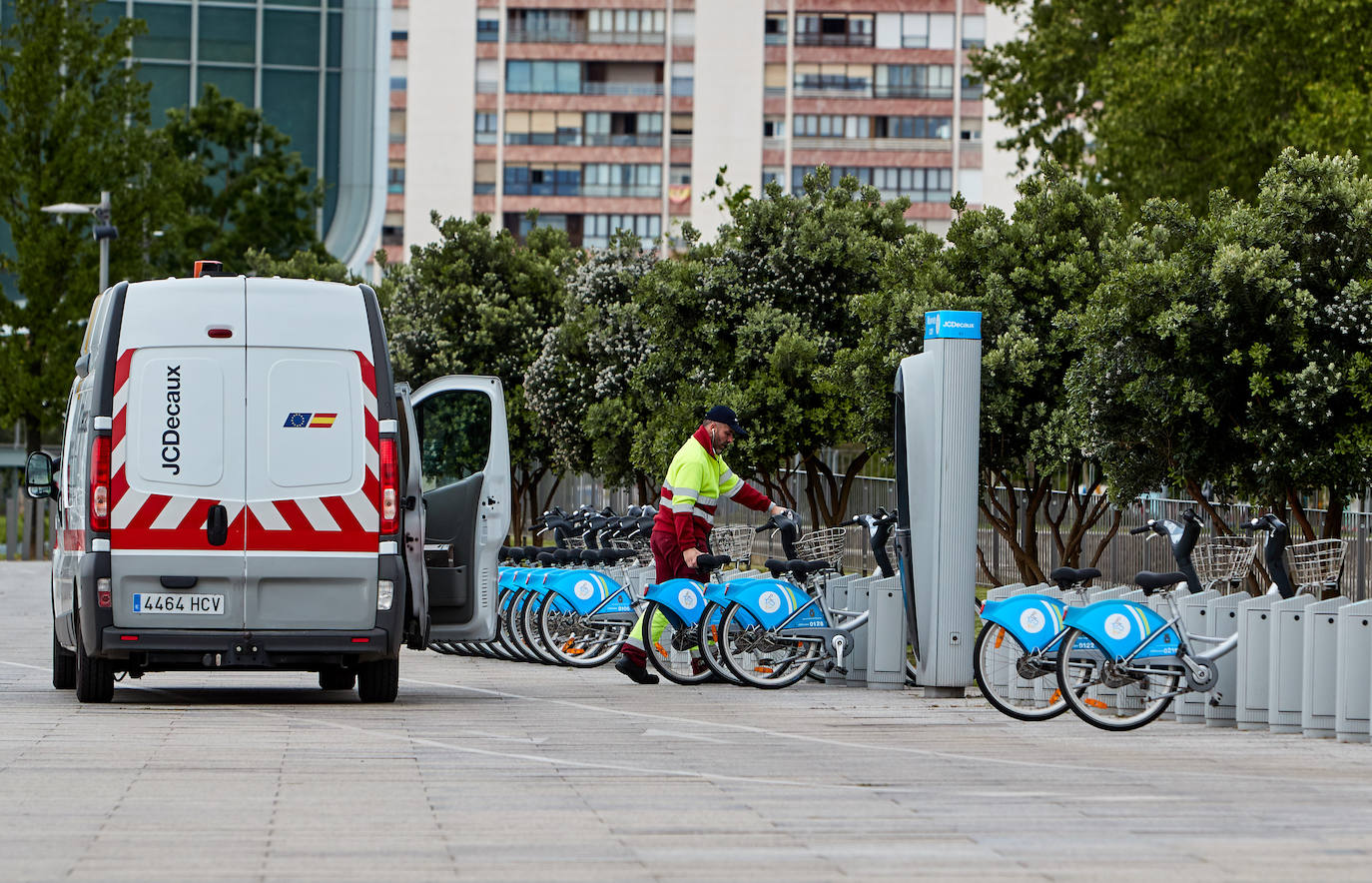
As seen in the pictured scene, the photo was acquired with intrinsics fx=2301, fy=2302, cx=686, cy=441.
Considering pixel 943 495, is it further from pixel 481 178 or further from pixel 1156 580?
pixel 481 178

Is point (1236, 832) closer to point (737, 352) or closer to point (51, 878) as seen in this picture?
point (51, 878)

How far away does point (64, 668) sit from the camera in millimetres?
14477

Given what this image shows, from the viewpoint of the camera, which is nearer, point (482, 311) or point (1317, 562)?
point (1317, 562)

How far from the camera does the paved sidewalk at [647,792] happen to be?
750cm

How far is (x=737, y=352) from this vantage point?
26.8 meters

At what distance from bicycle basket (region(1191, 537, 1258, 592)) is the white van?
4.67 metres

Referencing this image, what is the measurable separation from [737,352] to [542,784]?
17313 mm

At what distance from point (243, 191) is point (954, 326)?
37.9m

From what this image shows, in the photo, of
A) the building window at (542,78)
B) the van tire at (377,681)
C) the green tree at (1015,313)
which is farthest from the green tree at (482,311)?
the building window at (542,78)

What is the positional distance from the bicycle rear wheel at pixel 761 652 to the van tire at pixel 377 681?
90.9 inches

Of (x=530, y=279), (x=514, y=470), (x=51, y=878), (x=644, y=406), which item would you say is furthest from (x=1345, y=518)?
(x=514, y=470)

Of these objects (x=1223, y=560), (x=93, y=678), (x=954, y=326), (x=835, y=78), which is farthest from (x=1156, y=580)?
(x=835, y=78)

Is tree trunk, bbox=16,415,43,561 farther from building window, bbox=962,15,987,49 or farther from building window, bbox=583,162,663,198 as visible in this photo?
building window, bbox=962,15,987,49

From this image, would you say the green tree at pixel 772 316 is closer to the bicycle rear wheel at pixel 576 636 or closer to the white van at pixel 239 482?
the bicycle rear wheel at pixel 576 636
